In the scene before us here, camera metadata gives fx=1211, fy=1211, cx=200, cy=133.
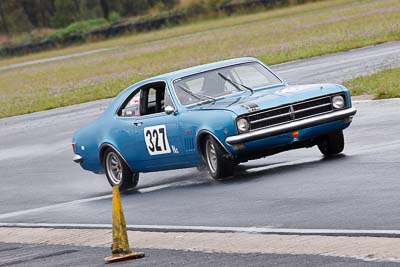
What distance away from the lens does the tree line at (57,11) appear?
368ft

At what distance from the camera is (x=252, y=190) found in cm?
1284

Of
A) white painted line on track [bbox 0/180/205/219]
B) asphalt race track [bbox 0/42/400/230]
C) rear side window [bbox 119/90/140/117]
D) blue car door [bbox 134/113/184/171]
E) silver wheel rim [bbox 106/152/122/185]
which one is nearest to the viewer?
asphalt race track [bbox 0/42/400/230]

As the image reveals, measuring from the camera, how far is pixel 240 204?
39.4 ft

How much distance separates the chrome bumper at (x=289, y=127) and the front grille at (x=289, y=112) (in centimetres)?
8

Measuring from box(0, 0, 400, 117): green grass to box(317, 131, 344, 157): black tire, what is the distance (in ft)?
68.1

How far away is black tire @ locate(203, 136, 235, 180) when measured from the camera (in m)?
13.8

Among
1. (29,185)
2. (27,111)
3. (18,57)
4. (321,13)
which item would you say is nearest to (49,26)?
(18,57)

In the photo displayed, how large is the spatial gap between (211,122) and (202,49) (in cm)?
3561

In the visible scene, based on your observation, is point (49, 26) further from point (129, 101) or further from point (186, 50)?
point (129, 101)

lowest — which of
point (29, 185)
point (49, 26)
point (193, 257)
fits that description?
point (49, 26)

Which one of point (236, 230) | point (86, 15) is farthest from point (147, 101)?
point (86, 15)

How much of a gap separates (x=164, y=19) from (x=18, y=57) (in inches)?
404

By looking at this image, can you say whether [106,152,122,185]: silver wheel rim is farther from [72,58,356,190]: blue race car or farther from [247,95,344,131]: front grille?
[247,95,344,131]: front grille

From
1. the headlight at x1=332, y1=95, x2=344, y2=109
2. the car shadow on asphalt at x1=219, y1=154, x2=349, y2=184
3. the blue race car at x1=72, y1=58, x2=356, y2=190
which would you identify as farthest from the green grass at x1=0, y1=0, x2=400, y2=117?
the headlight at x1=332, y1=95, x2=344, y2=109
